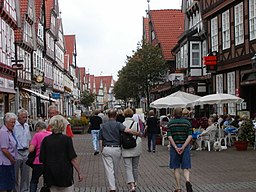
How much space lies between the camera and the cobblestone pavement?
468 inches

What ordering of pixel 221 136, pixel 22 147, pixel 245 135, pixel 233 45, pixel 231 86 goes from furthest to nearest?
pixel 231 86, pixel 233 45, pixel 221 136, pixel 245 135, pixel 22 147

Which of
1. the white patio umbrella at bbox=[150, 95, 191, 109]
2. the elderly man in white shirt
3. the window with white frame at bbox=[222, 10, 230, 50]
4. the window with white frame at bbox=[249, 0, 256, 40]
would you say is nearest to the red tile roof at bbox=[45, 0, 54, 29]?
the window with white frame at bbox=[222, 10, 230, 50]

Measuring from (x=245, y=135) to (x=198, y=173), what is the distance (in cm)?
710

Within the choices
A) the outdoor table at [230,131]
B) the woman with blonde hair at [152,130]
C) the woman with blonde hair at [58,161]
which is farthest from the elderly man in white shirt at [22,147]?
the outdoor table at [230,131]

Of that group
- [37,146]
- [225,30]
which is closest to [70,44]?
[225,30]

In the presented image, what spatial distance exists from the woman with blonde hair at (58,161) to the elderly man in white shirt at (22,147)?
2.81m

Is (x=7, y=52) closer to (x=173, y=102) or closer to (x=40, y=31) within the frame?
(x=173, y=102)

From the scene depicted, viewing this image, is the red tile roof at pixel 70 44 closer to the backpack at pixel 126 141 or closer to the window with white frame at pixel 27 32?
the window with white frame at pixel 27 32

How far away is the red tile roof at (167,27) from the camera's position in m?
55.2

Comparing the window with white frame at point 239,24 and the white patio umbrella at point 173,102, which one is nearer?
the white patio umbrella at point 173,102

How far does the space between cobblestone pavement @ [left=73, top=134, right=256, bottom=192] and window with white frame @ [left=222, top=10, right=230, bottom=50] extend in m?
11.0

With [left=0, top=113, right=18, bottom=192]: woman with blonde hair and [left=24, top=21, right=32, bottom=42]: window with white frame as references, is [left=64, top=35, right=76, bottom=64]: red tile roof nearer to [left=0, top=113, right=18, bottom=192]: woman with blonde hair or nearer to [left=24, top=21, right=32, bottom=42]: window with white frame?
[left=24, top=21, right=32, bottom=42]: window with white frame

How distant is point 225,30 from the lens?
30.3m

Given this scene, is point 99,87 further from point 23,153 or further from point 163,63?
point 23,153
